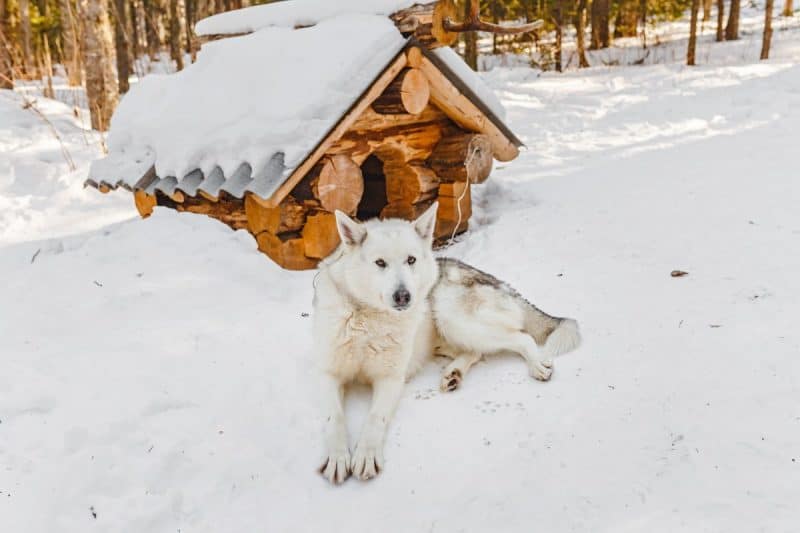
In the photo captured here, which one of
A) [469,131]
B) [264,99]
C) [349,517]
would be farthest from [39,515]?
[469,131]

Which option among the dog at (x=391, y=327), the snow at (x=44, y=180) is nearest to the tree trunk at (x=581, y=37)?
the snow at (x=44, y=180)

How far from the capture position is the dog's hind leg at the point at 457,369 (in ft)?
11.2

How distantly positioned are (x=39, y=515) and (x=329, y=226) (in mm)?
3123

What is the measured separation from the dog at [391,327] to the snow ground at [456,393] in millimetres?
114

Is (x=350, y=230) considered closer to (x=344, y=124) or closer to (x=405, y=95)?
(x=344, y=124)

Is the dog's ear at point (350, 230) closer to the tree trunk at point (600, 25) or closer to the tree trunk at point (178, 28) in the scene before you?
the tree trunk at point (178, 28)

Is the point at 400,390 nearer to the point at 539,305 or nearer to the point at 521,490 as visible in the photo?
the point at 521,490

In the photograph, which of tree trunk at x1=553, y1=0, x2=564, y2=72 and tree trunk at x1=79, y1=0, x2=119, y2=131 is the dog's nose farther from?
tree trunk at x1=553, y1=0, x2=564, y2=72

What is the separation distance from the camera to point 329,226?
16.6ft

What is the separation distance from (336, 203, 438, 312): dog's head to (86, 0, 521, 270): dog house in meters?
1.41

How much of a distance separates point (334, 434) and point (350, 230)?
1.07m

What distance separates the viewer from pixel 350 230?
325 centimetres

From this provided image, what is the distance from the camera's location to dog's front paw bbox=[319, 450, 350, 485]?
2.74 meters

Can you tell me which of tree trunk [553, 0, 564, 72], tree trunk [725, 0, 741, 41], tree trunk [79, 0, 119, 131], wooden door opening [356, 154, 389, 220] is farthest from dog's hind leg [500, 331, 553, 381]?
tree trunk [725, 0, 741, 41]
